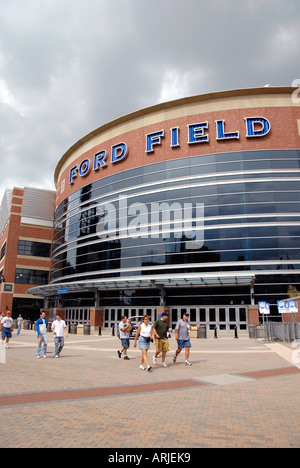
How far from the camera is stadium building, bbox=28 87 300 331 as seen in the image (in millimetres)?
36906

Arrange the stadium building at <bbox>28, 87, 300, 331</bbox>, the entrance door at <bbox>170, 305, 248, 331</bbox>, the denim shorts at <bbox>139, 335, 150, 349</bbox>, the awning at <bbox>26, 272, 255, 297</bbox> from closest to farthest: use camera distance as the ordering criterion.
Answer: the denim shorts at <bbox>139, 335, 150, 349</bbox>, the awning at <bbox>26, 272, 255, 297</bbox>, the entrance door at <bbox>170, 305, 248, 331</bbox>, the stadium building at <bbox>28, 87, 300, 331</bbox>

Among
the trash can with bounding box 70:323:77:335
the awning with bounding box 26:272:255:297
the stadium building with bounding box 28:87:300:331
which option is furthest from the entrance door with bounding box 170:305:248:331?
the trash can with bounding box 70:323:77:335

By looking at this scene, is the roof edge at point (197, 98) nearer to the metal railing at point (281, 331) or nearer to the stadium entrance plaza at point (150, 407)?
the metal railing at point (281, 331)

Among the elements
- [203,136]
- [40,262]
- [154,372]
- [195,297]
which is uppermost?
[203,136]

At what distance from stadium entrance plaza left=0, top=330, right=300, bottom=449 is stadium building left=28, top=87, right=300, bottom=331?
25231 mm

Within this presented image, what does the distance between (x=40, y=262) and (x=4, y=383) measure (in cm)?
5792

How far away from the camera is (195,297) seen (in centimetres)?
3903

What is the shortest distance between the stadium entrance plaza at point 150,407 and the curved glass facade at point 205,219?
1034 inches

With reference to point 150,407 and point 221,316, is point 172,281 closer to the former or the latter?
point 221,316

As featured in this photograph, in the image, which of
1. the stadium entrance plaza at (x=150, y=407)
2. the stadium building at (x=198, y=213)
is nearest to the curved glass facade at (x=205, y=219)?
the stadium building at (x=198, y=213)

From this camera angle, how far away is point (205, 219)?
128 feet

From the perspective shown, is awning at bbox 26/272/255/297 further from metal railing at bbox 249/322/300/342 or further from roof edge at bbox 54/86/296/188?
roof edge at bbox 54/86/296/188
